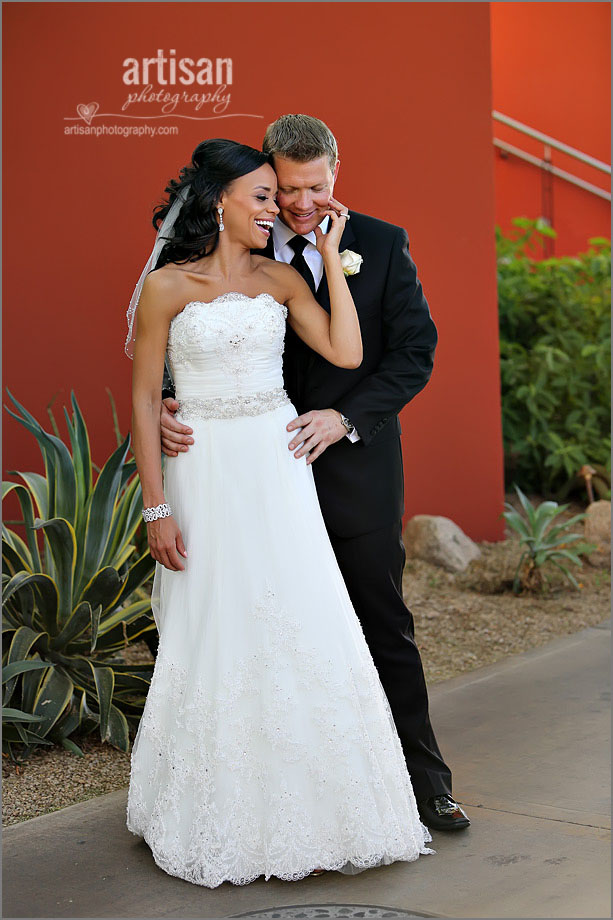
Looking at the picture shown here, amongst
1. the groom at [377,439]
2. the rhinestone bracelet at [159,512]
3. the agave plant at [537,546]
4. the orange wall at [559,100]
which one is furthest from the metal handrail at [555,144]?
the rhinestone bracelet at [159,512]

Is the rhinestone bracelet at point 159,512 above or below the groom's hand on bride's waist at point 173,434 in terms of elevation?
below

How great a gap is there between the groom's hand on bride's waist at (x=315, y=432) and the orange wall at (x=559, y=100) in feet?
24.5

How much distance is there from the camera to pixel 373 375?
3.28 m

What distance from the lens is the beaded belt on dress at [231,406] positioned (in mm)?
3102

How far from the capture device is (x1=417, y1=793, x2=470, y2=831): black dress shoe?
3.24 meters

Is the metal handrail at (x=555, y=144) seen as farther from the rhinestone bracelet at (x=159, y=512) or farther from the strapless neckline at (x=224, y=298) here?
the rhinestone bracelet at (x=159, y=512)

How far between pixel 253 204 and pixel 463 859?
194 cm

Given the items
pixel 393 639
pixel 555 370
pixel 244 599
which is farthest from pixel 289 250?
pixel 555 370

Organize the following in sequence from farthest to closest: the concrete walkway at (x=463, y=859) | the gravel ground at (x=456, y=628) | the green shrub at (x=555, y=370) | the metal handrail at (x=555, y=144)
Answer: the metal handrail at (x=555, y=144)
the green shrub at (x=555, y=370)
the gravel ground at (x=456, y=628)
the concrete walkway at (x=463, y=859)

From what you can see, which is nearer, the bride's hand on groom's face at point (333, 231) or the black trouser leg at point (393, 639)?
the bride's hand on groom's face at point (333, 231)

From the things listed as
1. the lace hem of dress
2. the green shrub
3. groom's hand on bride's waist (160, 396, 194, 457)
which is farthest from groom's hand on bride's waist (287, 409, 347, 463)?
the green shrub

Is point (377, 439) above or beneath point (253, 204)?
beneath

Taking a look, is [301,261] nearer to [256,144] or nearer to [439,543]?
[256,144]

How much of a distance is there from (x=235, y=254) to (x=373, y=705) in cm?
135
